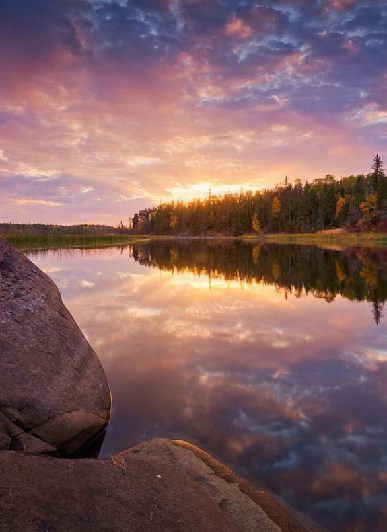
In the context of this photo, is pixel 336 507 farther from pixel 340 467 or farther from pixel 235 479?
pixel 235 479

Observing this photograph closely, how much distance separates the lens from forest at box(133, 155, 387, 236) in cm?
10706

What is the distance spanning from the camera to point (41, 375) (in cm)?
581

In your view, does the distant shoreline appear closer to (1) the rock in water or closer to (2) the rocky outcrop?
(1) the rock in water

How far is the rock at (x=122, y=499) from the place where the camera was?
10.1ft

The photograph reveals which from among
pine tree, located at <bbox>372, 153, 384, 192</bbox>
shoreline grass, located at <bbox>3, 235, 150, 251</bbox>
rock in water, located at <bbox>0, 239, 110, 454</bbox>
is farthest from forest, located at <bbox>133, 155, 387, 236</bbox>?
rock in water, located at <bbox>0, 239, 110, 454</bbox>

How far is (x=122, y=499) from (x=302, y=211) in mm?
125767

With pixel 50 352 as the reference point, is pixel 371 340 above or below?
below

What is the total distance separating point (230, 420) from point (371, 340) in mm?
6872

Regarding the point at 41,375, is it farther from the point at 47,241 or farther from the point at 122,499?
the point at 47,241

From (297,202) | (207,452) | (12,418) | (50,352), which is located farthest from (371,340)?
(297,202)

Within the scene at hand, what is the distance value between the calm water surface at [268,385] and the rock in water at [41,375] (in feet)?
2.29

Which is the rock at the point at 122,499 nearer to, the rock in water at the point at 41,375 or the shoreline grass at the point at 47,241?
the rock in water at the point at 41,375

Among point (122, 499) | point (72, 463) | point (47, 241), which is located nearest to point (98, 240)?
point (47, 241)

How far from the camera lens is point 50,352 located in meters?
6.45
